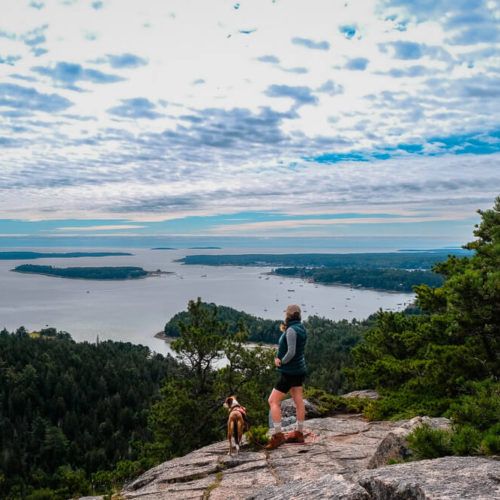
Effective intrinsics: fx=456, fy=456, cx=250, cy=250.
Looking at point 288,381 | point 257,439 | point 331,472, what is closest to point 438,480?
point 331,472

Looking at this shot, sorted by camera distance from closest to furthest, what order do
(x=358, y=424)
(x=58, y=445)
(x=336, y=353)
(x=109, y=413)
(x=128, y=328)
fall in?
(x=358, y=424)
(x=58, y=445)
(x=109, y=413)
(x=336, y=353)
(x=128, y=328)

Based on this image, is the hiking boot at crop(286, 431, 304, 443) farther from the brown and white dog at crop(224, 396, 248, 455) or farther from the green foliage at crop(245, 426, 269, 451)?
the brown and white dog at crop(224, 396, 248, 455)

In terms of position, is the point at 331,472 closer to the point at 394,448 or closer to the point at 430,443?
the point at 394,448

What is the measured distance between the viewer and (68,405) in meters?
93.0

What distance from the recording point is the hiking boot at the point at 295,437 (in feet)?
32.3

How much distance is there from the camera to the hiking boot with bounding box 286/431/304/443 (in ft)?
32.3

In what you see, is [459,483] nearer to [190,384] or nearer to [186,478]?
[186,478]

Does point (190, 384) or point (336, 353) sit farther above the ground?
point (190, 384)

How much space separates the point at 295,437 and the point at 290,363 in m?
1.89

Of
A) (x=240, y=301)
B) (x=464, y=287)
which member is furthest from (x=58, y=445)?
(x=240, y=301)

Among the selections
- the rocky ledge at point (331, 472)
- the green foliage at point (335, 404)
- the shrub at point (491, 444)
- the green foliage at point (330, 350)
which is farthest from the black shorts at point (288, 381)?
the green foliage at point (330, 350)

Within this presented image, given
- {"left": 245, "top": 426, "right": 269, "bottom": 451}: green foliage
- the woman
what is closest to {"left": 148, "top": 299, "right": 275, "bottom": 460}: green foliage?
{"left": 245, "top": 426, "right": 269, "bottom": 451}: green foliage

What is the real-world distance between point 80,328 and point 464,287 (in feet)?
508

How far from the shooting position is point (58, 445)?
7762 centimetres
